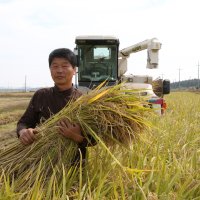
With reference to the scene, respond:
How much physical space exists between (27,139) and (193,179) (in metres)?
1.04

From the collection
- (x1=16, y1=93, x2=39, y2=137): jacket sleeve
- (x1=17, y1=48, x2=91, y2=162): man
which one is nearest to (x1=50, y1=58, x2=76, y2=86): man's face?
(x1=17, y1=48, x2=91, y2=162): man

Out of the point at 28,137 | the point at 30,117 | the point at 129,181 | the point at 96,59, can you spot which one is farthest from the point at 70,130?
the point at 96,59

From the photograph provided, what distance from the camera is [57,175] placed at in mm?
2229

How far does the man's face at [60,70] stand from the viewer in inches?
102

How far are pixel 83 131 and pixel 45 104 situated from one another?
0.50m

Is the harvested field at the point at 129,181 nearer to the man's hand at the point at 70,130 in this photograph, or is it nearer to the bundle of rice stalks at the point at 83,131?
the bundle of rice stalks at the point at 83,131

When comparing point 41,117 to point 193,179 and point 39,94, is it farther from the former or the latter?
point 193,179

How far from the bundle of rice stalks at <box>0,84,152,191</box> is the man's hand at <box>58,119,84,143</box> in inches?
1.1

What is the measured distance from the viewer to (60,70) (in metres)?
→ 2.59

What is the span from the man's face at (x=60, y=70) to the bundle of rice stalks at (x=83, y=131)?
320mm

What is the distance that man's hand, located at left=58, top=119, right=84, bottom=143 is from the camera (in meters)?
2.26

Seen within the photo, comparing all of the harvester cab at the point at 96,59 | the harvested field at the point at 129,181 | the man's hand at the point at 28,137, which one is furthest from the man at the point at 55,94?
the harvester cab at the point at 96,59

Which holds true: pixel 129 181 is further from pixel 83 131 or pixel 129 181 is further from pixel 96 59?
pixel 96 59

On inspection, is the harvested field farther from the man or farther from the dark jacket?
the dark jacket
